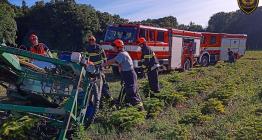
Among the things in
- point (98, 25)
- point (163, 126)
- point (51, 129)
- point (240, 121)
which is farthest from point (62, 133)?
point (98, 25)

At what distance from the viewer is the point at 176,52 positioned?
80.2ft

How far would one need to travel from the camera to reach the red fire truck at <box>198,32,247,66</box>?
1228 inches

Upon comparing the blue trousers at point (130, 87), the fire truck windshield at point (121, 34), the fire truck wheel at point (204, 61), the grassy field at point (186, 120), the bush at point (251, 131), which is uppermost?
the fire truck windshield at point (121, 34)

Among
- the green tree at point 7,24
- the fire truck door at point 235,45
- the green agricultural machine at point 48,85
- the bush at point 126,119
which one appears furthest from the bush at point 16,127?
the green tree at point 7,24

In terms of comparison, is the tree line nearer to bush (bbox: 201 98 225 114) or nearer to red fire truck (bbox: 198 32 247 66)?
red fire truck (bbox: 198 32 247 66)

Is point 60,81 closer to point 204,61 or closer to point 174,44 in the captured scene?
point 174,44

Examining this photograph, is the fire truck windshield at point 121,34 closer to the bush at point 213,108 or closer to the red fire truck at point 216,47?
the bush at point 213,108

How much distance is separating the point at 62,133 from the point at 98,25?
55.7 meters

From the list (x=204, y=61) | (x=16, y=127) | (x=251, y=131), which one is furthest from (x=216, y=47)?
(x=16, y=127)

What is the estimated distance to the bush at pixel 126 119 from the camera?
898cm

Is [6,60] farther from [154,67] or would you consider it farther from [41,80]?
[154,67]

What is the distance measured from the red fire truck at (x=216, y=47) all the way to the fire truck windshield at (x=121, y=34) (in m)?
10.5

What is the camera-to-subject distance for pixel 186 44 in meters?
26.2

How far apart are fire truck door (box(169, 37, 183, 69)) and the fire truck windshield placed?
4053 mm
